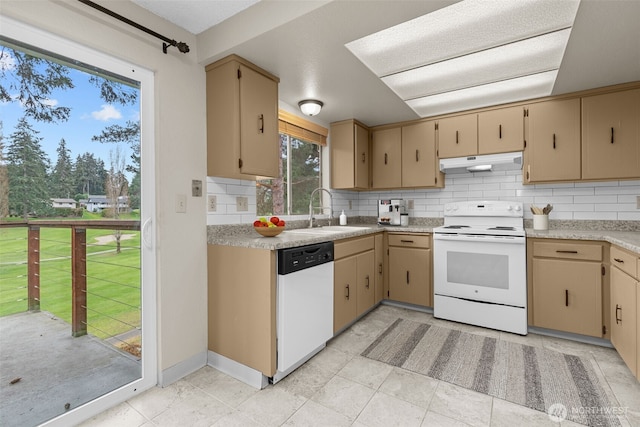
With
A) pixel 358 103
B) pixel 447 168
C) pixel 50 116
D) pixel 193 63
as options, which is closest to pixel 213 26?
pixel 193 63

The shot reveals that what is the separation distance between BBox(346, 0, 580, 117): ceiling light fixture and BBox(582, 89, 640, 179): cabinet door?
0.44m

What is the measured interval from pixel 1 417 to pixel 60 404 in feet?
0.71

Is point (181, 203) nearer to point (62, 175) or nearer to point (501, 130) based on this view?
point (62, 175)

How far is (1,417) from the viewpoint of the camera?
4.64ft

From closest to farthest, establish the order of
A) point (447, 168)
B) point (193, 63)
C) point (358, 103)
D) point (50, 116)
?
point (50, 116) → point (193, 63) → point (358, 103) → point (447, 168)

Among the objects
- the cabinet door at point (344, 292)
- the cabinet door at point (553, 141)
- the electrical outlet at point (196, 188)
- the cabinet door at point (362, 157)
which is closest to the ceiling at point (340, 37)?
the cabinet door at point (553, 141)

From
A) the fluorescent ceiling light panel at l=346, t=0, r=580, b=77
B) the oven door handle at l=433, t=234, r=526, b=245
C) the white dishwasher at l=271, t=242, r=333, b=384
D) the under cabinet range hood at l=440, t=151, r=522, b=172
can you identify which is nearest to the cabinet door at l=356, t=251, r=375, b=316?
the white dishwasher at l=271, t=242, r=333, b=384

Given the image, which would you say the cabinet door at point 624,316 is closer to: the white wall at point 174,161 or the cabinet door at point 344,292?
the cabinet door at point 344,292

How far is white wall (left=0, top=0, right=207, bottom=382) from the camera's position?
1.72 m

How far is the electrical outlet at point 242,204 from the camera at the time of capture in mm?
2471

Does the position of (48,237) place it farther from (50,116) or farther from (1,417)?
(1,417)

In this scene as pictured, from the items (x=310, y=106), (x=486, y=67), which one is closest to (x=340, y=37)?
(x=310, y=106)

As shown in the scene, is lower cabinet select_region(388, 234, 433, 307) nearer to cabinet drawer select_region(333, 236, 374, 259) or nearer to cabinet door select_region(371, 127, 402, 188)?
cabinet drawer select_region(333, 236, 374, 259)

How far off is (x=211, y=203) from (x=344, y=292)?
1341 mm
